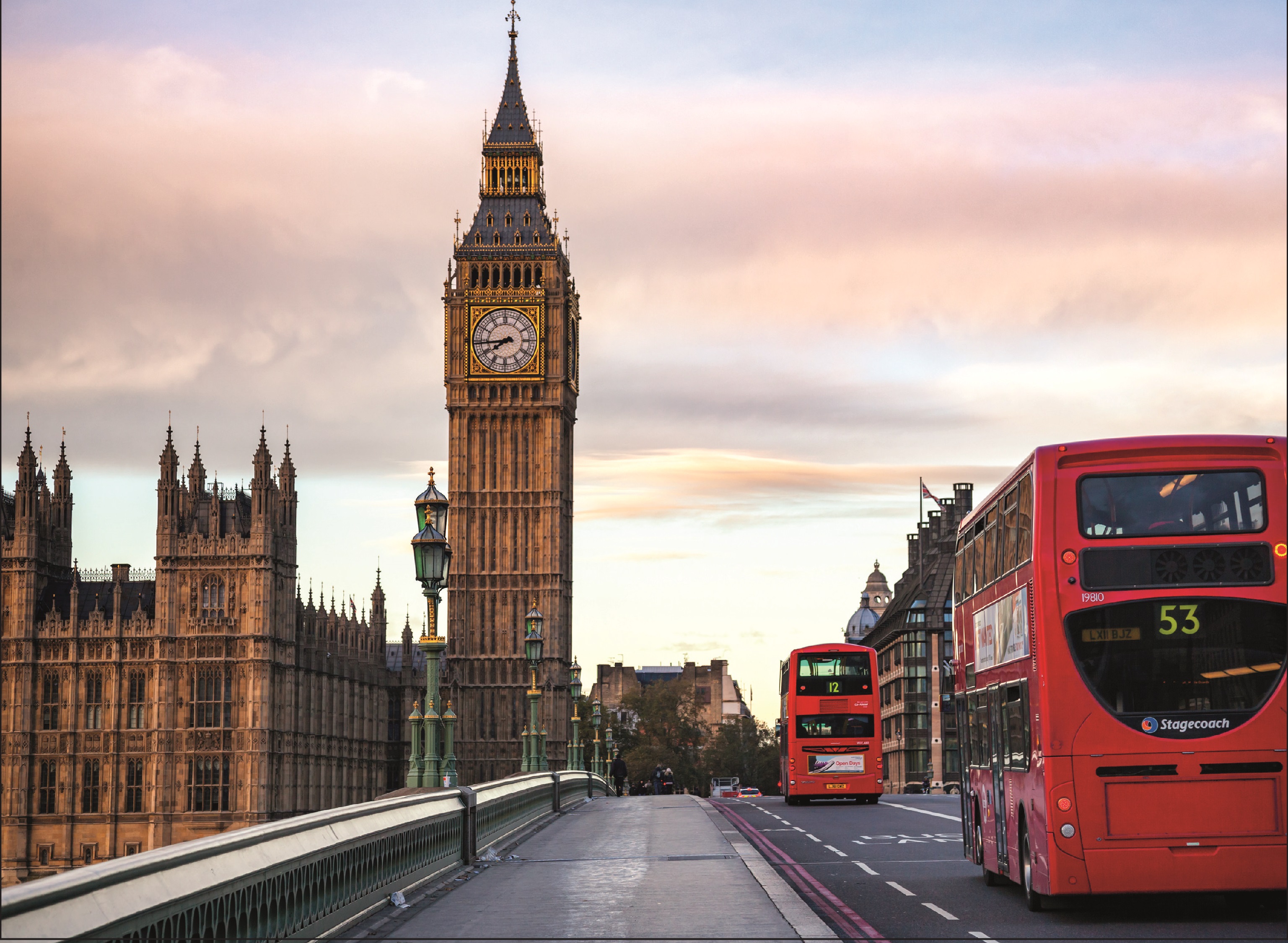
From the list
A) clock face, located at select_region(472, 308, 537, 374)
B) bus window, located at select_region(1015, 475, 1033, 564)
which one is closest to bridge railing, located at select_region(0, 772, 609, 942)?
bus window, located at select_region(1015, 475, 1033, 564)

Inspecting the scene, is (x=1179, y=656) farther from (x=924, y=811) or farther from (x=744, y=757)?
(x=744, y=757)

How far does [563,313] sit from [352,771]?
36.8 metres

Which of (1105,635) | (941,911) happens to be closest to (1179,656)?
(1105,635)

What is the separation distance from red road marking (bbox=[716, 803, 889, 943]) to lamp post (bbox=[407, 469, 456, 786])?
5.02 meters

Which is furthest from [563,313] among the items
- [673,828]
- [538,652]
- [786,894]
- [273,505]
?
[786,894]

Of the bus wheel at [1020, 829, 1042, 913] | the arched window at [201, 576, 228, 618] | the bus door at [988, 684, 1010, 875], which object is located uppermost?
the arched window at [201, 576, 228, 618]

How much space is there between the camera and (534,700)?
41.6 metres

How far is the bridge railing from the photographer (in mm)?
7859

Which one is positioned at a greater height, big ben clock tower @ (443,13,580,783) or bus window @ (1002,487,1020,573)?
big ben clock tower @ (443,13,580,783)

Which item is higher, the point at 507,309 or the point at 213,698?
the point at 507,309

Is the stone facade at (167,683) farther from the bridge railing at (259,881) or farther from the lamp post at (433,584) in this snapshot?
the bridge railing at (259,881)

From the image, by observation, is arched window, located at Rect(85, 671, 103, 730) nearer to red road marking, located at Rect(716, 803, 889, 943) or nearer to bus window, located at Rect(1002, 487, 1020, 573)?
red road marking, located at Rect(716, 803, 889, 943)

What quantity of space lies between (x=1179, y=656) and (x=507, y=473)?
107 metres

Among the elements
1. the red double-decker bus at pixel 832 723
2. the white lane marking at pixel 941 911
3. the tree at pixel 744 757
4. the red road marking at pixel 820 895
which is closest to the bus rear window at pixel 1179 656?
the white lane marking at pixel 941 911
